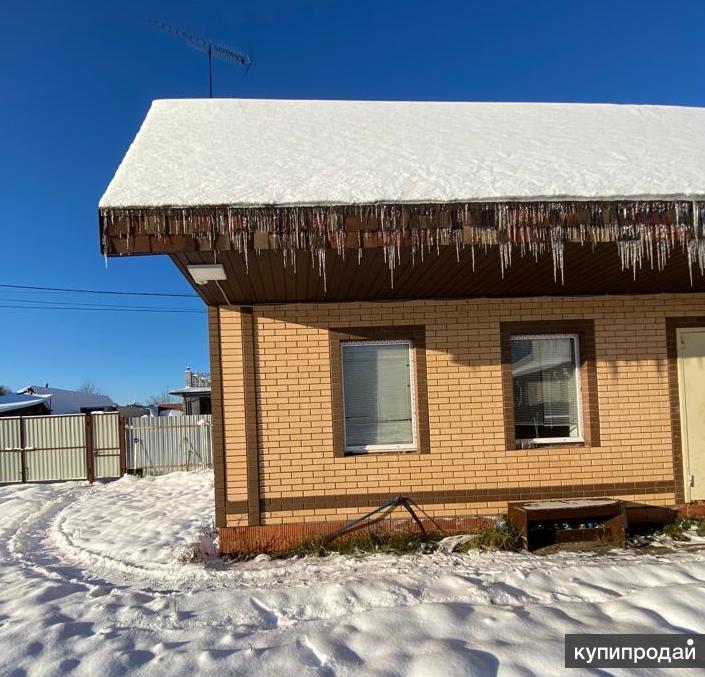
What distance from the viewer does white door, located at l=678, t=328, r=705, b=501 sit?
592 cm

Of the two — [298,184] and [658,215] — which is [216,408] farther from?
[658,215]

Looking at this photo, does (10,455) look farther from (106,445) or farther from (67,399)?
(67,399)

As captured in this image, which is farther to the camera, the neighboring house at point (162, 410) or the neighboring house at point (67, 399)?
the neighboring house at point (67, 399)

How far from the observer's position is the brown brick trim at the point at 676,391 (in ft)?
19.4

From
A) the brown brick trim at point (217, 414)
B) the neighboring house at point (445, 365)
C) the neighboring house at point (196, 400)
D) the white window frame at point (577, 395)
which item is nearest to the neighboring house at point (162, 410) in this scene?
the neighboring house at point (196, 400)

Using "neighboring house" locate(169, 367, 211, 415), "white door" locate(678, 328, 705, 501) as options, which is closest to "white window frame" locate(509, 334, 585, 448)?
"white door" locate(678, 328, 705, 501)

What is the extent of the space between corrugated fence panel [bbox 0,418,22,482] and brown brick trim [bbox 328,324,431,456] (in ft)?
34.6

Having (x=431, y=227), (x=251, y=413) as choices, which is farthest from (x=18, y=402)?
(x=431, y=227)

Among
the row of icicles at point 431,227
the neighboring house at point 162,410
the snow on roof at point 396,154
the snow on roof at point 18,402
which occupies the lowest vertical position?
the neighboring house at point 162,410

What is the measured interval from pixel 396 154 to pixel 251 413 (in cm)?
296

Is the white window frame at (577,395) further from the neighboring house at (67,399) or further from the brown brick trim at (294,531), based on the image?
the neighboring house at (67,399)

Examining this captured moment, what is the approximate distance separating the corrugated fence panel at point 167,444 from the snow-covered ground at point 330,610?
7.27 meters

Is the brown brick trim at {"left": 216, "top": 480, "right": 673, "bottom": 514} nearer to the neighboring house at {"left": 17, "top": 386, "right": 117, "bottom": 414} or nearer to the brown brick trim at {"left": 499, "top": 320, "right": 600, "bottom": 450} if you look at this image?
the brown brick trim at {"left": 499, "top": 320, "right": 600, "bottom": 450}

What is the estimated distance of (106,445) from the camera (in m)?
13.0
